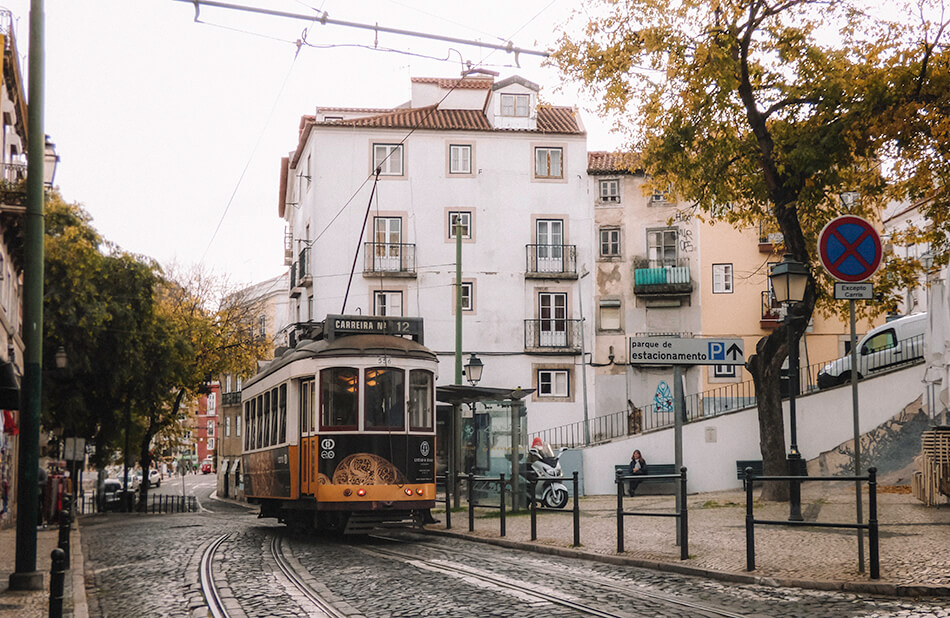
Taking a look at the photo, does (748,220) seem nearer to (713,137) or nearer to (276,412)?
(713,137)

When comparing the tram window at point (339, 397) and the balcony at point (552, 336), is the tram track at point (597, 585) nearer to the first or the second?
the tram window at point (339, 397)

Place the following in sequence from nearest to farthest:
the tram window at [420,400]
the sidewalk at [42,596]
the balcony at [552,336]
→ the sidewalk at [42,596], the tram window at [420,400], the balcony at [552,336]

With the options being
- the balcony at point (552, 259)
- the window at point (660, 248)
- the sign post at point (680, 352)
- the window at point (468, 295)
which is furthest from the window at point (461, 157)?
the sign post at point (680, 352)

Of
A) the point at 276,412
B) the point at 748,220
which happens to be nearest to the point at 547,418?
the point at 748,220

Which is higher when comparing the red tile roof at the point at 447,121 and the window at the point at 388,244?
the red tile roof at the point at 447,121

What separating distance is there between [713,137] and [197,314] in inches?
1275

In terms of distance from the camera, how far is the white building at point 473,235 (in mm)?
43469

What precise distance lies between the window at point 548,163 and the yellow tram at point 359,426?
27689 mm

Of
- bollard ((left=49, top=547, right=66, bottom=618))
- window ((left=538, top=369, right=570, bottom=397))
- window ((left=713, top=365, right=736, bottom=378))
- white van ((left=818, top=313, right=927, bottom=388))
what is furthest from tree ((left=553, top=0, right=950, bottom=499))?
window ((left=538, top=369, right=570, bottom=397))

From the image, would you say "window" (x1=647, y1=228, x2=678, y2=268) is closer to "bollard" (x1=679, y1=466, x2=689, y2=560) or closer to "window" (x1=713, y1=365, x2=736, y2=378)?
"window" (x1=713, y1=365, x2=736, y2=378)

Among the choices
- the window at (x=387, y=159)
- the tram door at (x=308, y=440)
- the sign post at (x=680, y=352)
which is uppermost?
the window at (x=387, y=159)

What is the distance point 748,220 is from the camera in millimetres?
22500

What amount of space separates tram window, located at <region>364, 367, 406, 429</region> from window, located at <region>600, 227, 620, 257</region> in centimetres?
2905

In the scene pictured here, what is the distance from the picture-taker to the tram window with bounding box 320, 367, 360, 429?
1650 cm
